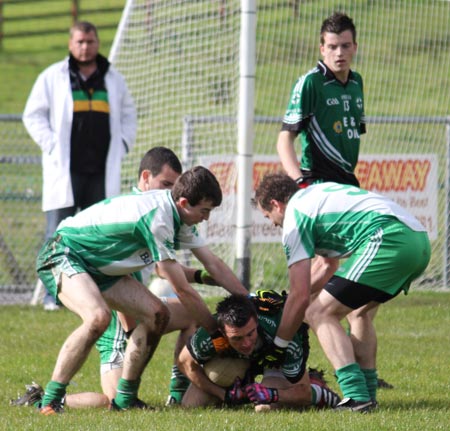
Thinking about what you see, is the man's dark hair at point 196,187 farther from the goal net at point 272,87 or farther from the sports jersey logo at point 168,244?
the goal net at point 272,87

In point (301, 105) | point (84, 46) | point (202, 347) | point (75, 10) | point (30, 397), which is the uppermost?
point (75, 10)

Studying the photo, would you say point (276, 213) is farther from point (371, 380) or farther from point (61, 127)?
point (61, 127)

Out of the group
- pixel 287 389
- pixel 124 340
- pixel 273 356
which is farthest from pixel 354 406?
pixel 124 340

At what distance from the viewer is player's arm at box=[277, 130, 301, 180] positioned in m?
7.96

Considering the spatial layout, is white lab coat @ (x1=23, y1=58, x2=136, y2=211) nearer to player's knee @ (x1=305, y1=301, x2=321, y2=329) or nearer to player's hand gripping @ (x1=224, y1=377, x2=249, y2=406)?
player's hand gripping @ (x1=224, y1=377, x2=249, y2=406)

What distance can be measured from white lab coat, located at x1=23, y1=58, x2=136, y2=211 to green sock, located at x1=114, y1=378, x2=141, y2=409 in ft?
11.2

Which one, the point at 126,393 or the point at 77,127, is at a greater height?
the point at 77,127

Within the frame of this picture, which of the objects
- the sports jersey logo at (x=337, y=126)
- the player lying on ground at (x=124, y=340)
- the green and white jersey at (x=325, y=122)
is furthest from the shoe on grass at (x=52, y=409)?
the sports jersey logo at (x=337, y=126)

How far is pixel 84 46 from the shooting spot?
9.93 m

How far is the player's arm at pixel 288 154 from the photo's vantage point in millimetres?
7965

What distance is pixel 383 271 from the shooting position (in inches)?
260

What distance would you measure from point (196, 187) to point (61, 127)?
12.4ft

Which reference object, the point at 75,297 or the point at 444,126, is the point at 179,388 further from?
the point at 444,126

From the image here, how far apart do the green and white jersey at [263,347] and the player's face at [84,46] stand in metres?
3.89
